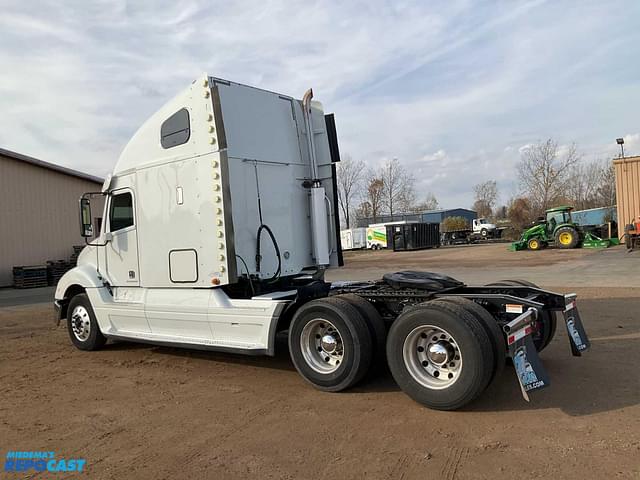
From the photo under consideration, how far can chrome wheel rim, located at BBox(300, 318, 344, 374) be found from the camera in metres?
5.38

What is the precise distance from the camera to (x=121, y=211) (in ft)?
24.7

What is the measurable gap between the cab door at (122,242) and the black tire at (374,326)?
11.8 ft

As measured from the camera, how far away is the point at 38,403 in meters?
5.53

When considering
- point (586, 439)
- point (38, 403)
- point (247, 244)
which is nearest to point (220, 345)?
point (247, 244)

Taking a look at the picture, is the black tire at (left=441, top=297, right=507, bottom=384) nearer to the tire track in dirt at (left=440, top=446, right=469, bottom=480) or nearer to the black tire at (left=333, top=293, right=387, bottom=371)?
the tire track in dirt at (left=440, top=446, right=469, bottom=480)

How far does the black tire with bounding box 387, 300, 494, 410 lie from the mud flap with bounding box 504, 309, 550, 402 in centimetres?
23

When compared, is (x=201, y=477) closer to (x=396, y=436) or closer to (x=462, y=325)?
(x=396, y=436)

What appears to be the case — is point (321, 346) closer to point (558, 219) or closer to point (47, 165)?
point (47, 165)

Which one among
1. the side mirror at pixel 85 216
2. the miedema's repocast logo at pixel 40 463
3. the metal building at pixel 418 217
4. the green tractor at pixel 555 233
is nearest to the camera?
the miedema's repocast logo at pixel 40 463

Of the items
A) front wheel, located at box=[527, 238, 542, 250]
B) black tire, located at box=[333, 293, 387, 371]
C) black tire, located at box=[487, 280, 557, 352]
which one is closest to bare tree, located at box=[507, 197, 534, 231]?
front wheel, located at box=[527, 238, 542, 250]

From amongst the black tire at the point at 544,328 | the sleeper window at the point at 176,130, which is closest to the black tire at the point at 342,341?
the black tire at the point at 544,328

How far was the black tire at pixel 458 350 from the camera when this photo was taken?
435cm

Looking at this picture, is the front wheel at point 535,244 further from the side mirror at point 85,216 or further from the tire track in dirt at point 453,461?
the tire track in dirt at point 453,461

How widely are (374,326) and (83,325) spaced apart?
17.3 ft
